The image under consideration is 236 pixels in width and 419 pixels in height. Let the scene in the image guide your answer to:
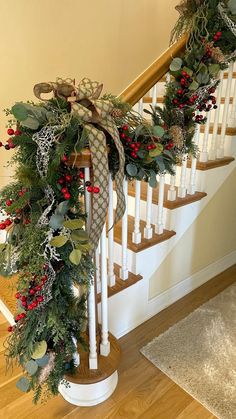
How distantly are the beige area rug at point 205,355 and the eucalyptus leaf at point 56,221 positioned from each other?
106cm

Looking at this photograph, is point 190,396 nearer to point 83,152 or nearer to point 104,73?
point 83,152

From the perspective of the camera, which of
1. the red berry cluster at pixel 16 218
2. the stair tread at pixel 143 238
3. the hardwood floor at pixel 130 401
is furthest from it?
the stair tread at pixel 143 238

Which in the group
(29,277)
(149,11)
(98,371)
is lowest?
(98,371)

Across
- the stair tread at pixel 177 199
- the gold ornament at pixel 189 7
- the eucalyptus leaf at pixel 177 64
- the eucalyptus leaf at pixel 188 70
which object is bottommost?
the stair tread at pixel 177 199

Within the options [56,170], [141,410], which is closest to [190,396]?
[141,410]

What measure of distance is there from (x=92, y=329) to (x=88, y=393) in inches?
12.3

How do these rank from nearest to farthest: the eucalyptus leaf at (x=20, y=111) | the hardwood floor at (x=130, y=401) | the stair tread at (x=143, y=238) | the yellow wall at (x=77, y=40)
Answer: the eucalyptus leaf at (x=20, y=111)
the hardwood floor at (x=130, y=401)
the stair tread at (x=143, y=238)
the yellow wall at (x=77, y=40)

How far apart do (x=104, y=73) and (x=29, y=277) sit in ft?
7.18

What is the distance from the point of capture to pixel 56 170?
1.03 m

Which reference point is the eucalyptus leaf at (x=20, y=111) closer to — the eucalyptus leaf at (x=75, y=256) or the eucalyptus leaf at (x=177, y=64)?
the eucalyptus leaf at (x=75, y=256)

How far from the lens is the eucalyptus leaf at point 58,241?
1.02 m

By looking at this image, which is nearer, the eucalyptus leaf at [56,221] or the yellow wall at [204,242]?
the eucalyptus leaf at [56,221]

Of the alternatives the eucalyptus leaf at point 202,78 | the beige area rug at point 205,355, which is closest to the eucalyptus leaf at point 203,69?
the eucalyptus leaf at point 202,78

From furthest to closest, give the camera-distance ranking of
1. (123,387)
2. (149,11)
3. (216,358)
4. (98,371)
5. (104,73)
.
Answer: (149,11) < (104,73) < (216,358) < (123,387) < (98,371)
